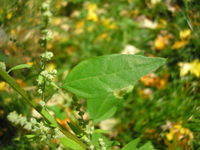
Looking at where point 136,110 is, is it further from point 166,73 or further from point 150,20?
point 150,20

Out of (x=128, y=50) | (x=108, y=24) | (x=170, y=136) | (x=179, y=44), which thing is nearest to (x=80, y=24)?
(x=108, y=24)

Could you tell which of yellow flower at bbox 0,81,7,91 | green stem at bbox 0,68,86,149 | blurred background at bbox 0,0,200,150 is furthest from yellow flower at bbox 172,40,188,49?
green stem at bbox 0,68,86,149

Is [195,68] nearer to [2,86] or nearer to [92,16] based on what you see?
[2,86]

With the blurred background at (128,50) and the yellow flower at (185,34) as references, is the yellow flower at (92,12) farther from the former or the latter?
the yellow flower at (185,34)

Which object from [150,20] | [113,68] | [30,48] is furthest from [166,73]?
[113,68]

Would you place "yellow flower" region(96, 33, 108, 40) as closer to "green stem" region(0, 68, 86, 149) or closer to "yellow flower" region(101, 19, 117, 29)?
"yellow flower" region(101, 19, 117, 29)

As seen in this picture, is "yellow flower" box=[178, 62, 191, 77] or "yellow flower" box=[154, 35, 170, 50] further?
"yellow flower" box=[154, 35, 170, 50]
